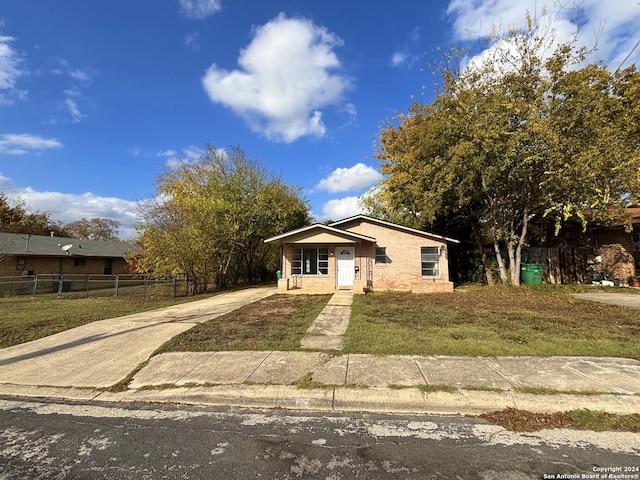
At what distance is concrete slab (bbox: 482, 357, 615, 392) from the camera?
4078 millimetres

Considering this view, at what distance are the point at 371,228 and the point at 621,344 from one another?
11.3 m

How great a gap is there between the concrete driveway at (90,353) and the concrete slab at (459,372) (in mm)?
4853

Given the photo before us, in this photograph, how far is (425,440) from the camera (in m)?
3.06

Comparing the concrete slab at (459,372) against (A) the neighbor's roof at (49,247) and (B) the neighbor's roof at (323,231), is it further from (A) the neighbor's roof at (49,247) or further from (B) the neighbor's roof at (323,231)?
(A) the neighbor's roof at (49,247)

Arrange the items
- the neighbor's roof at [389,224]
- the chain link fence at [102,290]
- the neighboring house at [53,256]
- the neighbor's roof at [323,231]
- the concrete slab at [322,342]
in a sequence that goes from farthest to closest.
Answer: the neighboring house at [53,256] → the chain link fence at [102,290] → the neighbor's roof at [389,224] → the neighbor's roof at [323,231] → the concrete slab at [322,342]

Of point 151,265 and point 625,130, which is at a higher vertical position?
point 625,130

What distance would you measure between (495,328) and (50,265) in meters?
31.1

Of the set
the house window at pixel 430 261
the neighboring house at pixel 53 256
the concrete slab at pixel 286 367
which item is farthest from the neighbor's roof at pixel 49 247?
the house window at pixel 430 261

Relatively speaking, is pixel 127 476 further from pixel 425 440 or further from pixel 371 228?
pixel 371 228

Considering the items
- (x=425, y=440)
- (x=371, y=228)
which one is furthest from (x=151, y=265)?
(x=425, y=440)

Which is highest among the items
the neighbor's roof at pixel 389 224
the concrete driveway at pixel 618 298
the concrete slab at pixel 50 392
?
the neighbor's roof at pixel 389 224

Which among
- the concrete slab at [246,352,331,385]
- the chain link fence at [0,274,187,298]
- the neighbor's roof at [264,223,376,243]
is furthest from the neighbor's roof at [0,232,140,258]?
the concrete slab at [246,352,331,385]

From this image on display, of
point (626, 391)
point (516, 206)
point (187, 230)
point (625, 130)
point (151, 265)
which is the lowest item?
point (626, 391)

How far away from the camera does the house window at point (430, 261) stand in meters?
16.1
